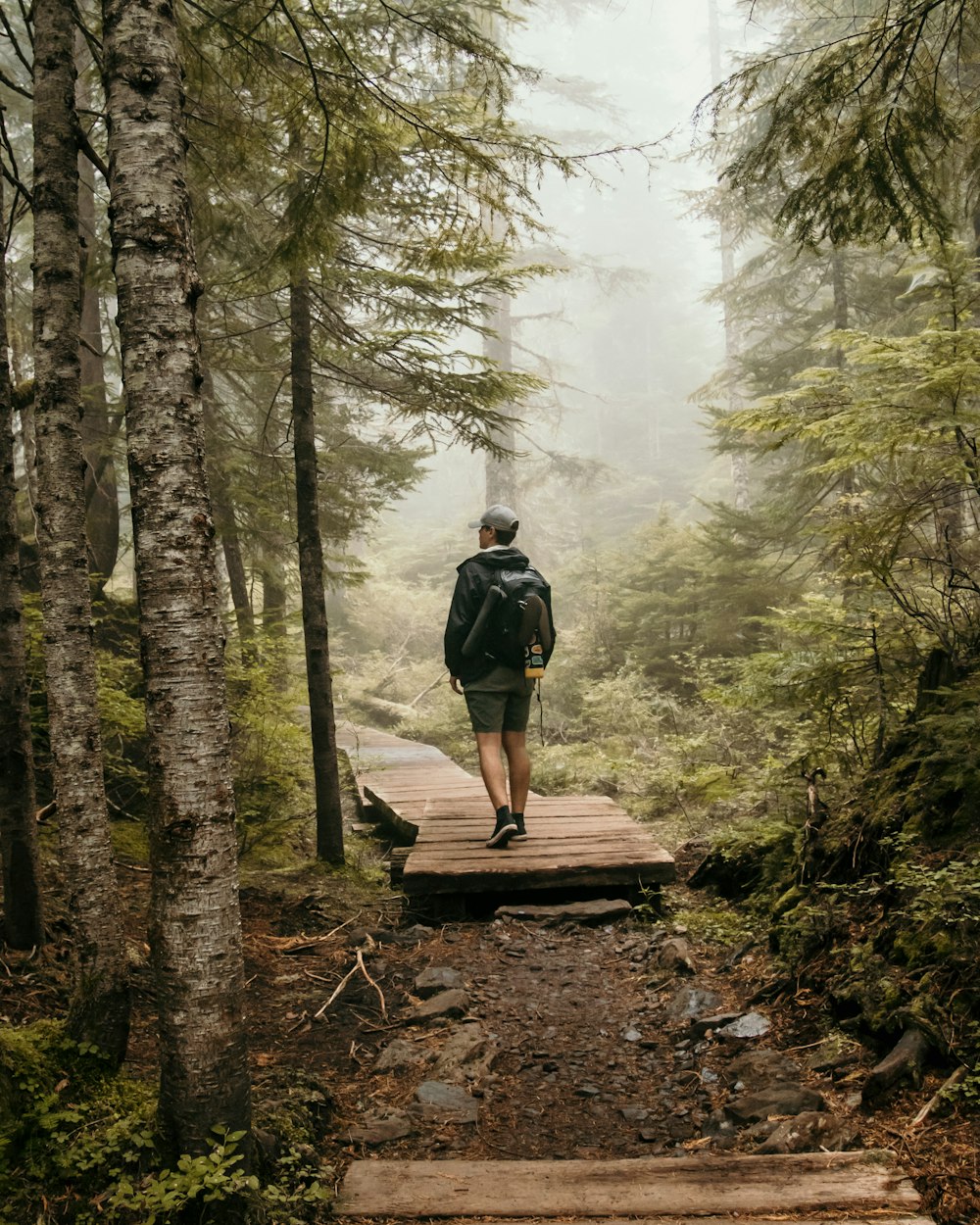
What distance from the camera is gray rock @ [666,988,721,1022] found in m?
4.66

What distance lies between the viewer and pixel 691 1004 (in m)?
4.73

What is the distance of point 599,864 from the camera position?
6.69 metres

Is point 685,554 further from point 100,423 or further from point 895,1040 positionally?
point 895,1040

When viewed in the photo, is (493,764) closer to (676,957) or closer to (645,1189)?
(676,957)

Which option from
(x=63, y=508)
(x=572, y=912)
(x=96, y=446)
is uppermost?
(x=96, y=446)

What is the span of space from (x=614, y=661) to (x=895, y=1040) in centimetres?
1354

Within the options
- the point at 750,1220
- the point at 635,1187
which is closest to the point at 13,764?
the point at 635,1187

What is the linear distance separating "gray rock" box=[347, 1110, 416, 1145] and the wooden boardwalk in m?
2.73

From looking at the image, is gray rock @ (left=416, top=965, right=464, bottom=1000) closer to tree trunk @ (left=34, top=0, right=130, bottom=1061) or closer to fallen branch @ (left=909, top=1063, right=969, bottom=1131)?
tree trunk @ (left=34, top=0, right=130, bottom=1061)

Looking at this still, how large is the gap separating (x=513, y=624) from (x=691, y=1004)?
326cm

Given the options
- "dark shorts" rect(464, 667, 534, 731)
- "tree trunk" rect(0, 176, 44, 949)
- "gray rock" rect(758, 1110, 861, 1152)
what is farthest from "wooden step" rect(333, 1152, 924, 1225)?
"dark shorts" rect(464, 667, 534, 731)

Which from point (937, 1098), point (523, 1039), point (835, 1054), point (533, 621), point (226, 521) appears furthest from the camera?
point (226, 521)

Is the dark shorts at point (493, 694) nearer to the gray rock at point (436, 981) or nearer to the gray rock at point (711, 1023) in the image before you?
the gray rock at point (436, 981)

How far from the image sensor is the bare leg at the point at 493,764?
7.08 meters
